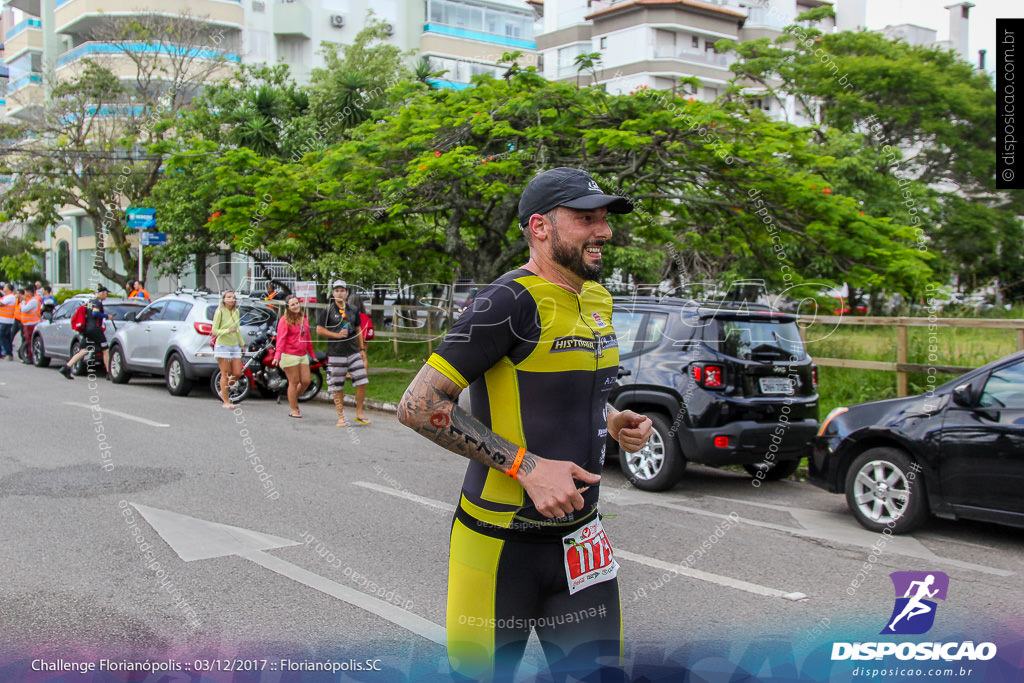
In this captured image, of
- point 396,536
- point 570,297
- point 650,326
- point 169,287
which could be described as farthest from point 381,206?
point 169,287

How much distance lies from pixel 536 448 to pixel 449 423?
0.28 metres

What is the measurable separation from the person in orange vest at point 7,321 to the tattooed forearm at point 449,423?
2286cm

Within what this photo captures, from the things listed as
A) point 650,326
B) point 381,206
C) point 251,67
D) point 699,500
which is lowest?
point 699,500

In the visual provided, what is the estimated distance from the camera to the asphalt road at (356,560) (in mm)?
4223

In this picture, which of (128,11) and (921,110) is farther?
(128,11)

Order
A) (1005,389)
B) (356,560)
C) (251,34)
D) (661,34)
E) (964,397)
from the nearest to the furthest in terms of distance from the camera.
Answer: (356,560), (1005,389), (964,397), (251,34), (661,34)

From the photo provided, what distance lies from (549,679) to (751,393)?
5.98 meters

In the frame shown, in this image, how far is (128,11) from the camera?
128 ft

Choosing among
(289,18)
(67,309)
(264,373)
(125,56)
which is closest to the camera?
(264,373)

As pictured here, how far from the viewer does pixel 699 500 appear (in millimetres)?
7852

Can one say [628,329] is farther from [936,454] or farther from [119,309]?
[119,309]

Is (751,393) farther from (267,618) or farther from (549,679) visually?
(549,679)

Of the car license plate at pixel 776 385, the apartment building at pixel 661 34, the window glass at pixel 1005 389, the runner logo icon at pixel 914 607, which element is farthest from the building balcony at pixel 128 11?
the runner logo icon at pixel 914 607

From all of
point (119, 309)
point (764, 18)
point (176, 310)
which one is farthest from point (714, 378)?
point (764, 18)
